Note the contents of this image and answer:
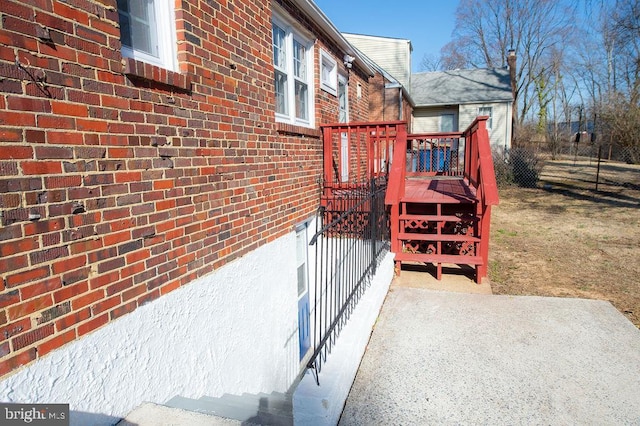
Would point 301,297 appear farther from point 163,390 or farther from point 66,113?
point 66,113

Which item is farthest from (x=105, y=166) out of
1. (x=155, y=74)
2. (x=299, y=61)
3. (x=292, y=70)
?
(x=299, y=61)

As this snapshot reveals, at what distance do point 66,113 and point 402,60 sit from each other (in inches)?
782

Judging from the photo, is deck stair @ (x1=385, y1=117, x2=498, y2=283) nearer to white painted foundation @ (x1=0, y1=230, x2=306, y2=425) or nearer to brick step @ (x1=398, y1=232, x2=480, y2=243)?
brick step @ (x1=398, y1=232, x2=480, y2=243)

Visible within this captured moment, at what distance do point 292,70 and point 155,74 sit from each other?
324 cm

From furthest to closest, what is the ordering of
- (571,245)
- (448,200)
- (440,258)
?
(571,245) → (448,200) → (440,258)

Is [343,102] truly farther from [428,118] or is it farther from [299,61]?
[428,118]

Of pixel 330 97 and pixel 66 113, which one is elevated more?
pixel 330 97

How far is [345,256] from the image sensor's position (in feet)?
12.1

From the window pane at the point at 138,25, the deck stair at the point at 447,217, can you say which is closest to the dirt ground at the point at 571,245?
the deck stair at the point at 447,217

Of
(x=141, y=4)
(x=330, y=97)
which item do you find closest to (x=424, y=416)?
(x=141, y=4)

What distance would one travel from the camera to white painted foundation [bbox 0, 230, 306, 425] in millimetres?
1946

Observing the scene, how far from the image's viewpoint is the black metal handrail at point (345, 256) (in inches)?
118

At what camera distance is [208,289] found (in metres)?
3.13

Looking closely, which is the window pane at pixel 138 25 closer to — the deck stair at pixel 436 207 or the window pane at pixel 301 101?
the window pane at pixel 301 101
